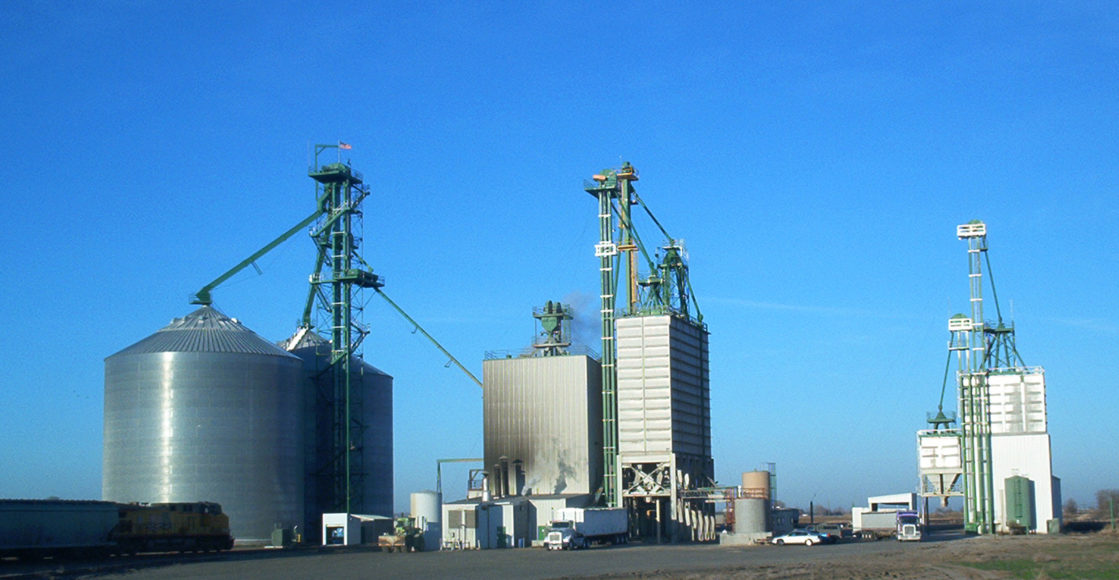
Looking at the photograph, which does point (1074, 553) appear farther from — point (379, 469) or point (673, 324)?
point (379, 469)

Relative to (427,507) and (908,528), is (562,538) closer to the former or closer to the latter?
(427,507)

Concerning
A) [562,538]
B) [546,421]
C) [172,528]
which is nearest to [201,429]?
[172,528]

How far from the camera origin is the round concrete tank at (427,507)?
73.1 metres

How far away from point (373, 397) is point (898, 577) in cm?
6181

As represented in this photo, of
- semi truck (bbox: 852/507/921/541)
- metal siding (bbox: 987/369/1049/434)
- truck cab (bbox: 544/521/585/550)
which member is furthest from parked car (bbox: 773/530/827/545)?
metal siding (bbox: 987/369/1049/434)

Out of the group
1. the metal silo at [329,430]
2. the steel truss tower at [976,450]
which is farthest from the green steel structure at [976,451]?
the metal silo at [329,430]

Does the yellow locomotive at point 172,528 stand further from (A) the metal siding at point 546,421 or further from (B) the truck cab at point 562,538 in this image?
(A) the metal siding at point 546,421

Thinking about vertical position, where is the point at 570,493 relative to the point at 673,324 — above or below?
below

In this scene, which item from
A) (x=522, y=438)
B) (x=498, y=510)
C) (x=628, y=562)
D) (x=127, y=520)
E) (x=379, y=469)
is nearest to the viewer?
(x=628, y=562)

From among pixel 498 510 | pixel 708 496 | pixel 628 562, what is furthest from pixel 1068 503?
pixel 628 562

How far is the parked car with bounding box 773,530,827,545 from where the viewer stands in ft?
234

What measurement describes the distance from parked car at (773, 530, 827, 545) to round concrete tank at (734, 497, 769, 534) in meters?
5.70

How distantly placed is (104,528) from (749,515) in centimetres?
3952

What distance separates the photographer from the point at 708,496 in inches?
3356
